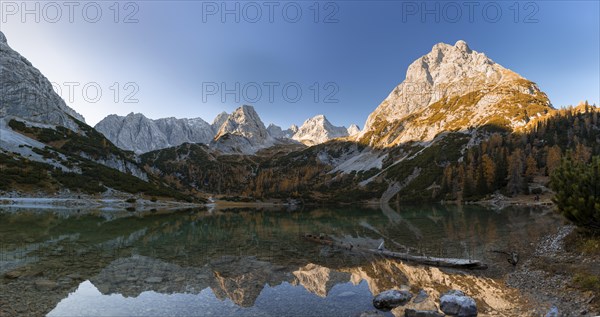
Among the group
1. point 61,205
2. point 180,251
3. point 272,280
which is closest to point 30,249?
point 180,251

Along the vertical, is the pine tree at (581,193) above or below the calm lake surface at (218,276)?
above

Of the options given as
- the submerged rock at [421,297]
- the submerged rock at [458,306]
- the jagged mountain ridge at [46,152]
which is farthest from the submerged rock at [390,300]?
the jagged mountain ridge at [46,152]

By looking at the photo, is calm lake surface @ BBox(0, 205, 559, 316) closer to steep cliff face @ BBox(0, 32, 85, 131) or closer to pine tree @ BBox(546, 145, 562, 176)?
pine tree @ BBox(546, 145, 562, 176)

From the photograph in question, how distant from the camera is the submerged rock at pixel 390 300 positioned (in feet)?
52.7

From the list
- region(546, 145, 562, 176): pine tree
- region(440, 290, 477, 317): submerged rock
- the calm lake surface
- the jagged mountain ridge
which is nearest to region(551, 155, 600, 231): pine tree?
the calm lake surface

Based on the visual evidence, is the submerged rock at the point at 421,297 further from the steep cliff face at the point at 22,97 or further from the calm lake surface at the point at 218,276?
the steep cliff face at the point at 22,97

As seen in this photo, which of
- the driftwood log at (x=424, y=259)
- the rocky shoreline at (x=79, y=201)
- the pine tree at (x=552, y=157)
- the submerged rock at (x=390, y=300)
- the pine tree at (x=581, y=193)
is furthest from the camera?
the pine tree at (x=552, y=157)

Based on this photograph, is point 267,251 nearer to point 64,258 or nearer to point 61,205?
point 64,258

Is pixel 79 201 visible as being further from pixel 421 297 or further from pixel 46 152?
pixel 421 297

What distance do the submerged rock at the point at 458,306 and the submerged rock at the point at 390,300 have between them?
194 centimetres

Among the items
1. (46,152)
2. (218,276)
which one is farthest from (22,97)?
(218,276)

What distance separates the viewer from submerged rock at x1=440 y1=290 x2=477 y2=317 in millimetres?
14289

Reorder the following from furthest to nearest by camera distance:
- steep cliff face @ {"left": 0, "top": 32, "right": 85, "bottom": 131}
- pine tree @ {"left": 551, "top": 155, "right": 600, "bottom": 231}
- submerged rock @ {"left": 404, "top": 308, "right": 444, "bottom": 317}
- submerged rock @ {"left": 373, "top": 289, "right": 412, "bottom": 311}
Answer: steep cliff face @ {"left": 0, "top": 32, "right": 85, "bottom": 131}
pine tree @ {"left": 551, "top": 155, "right": 600, "bottom": 231}
submerged rock @ {"left": 373, "top": 289, "right": 412, "bottom": 311}
submerged rock @ {"left": 404, "top": 308, "right": 444, "bottom": 317}

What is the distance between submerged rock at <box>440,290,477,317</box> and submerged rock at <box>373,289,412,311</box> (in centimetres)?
194
